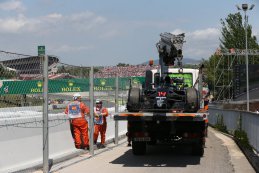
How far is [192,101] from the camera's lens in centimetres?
1172

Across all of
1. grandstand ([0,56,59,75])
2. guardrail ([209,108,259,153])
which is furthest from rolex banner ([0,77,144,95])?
guardrail ([209,108,259,153])

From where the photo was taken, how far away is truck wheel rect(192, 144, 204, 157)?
42.5ft

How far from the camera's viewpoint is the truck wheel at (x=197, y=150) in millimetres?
12969

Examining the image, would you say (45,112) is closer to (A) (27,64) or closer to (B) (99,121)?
(A) (27,64)

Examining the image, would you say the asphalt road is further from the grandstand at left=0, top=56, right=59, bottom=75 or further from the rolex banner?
the grandstand at left=0, top=56, right=59, bottom=75

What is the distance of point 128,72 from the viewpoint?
108 ft

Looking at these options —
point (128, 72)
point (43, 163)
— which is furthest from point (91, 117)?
point (128, 72)

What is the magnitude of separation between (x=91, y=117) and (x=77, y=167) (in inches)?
103

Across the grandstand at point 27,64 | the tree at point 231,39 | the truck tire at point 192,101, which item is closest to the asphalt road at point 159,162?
the truck tire at point 192,101

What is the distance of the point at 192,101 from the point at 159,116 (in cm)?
92

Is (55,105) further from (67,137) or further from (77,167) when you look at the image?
(77,167)

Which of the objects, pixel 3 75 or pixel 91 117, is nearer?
pixel 3 75

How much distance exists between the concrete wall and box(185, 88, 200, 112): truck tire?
3.30 metres

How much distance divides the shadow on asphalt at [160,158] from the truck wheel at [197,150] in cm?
14
